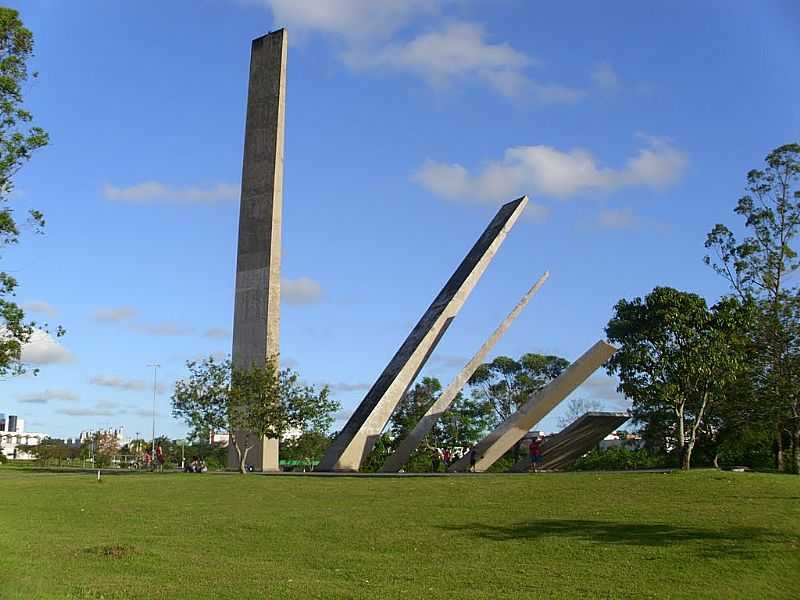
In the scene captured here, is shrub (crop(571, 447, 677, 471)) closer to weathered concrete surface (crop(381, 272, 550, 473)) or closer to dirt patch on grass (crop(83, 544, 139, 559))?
weathered concrete surface (crop(381, 272, 550, 473))

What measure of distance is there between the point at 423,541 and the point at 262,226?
2169 cm

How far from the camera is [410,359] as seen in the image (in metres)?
25.6

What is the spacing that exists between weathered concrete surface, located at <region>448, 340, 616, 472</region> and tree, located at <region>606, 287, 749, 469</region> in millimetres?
2044

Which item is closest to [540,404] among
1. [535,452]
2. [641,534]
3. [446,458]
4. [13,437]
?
[535,452]

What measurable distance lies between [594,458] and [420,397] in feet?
49.9

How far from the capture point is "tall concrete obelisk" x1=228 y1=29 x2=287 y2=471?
1182 inches

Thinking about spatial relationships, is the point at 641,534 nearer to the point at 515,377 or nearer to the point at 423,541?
the point at 423,541

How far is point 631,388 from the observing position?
81.7ft

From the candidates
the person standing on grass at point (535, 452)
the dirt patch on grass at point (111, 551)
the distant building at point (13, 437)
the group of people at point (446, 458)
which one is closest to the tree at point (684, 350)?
the person standing on grass at point (535, 452)

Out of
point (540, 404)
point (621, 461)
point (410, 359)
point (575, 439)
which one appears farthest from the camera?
point (621, 461)

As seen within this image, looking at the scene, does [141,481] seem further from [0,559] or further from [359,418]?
[0,559]

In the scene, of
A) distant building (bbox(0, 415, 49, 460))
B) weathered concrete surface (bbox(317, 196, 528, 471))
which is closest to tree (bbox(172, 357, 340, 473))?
weathered concrete surface (bbox(317, 196, 528, 471))

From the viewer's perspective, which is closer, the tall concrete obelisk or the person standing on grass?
the person standing on grass

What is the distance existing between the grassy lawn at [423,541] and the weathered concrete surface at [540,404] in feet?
15.3
